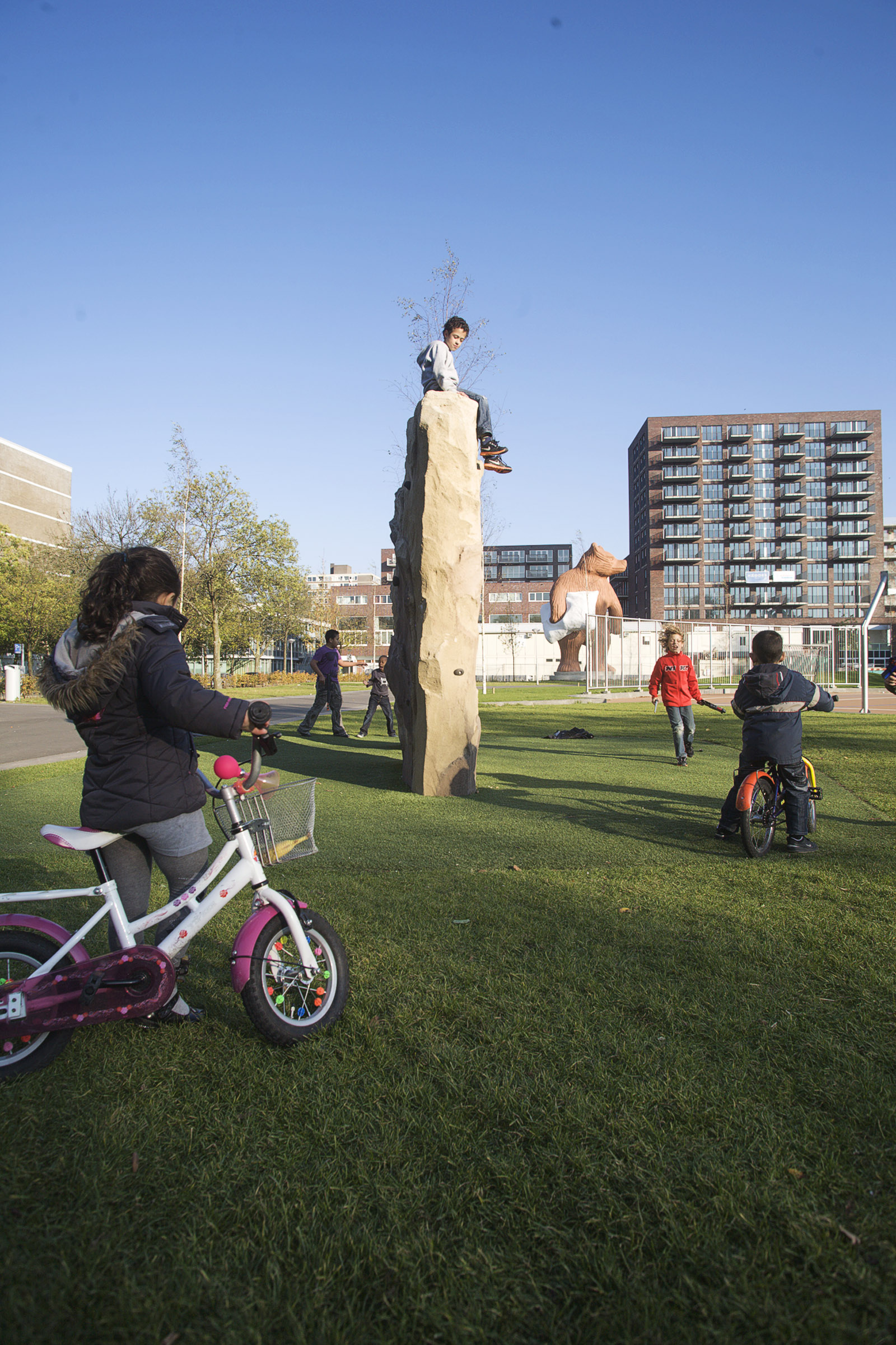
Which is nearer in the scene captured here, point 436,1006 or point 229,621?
point 436,1006

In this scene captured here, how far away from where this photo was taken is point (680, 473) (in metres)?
95.3

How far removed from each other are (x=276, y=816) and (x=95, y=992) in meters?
0.83

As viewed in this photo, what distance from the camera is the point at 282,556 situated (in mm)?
43312

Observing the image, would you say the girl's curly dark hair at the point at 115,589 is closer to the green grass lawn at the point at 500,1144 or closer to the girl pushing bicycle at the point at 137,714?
the girl pushing bicycle at the point at 137,714

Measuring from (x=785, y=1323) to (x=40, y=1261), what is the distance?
1724 mm

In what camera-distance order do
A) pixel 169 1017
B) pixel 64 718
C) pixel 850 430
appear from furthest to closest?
pixel 850 430
pixel 64 718
pixel 169 1017

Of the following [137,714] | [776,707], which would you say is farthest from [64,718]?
[137,714]

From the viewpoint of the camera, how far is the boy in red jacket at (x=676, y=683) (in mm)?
10594

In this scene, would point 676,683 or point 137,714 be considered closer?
point 137,714

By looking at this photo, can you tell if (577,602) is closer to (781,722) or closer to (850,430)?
(781,722)

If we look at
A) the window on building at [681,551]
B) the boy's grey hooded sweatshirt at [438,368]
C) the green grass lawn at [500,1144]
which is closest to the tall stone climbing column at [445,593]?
the boy's grey hooded sweatshirt at [438,368]

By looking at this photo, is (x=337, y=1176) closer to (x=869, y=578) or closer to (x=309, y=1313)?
(x=309, y=1313)

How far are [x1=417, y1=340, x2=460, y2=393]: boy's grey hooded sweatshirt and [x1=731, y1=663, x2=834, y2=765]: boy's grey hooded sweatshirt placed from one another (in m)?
4.84

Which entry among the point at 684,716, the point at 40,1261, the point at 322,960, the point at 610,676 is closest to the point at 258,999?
the point at 322,960
